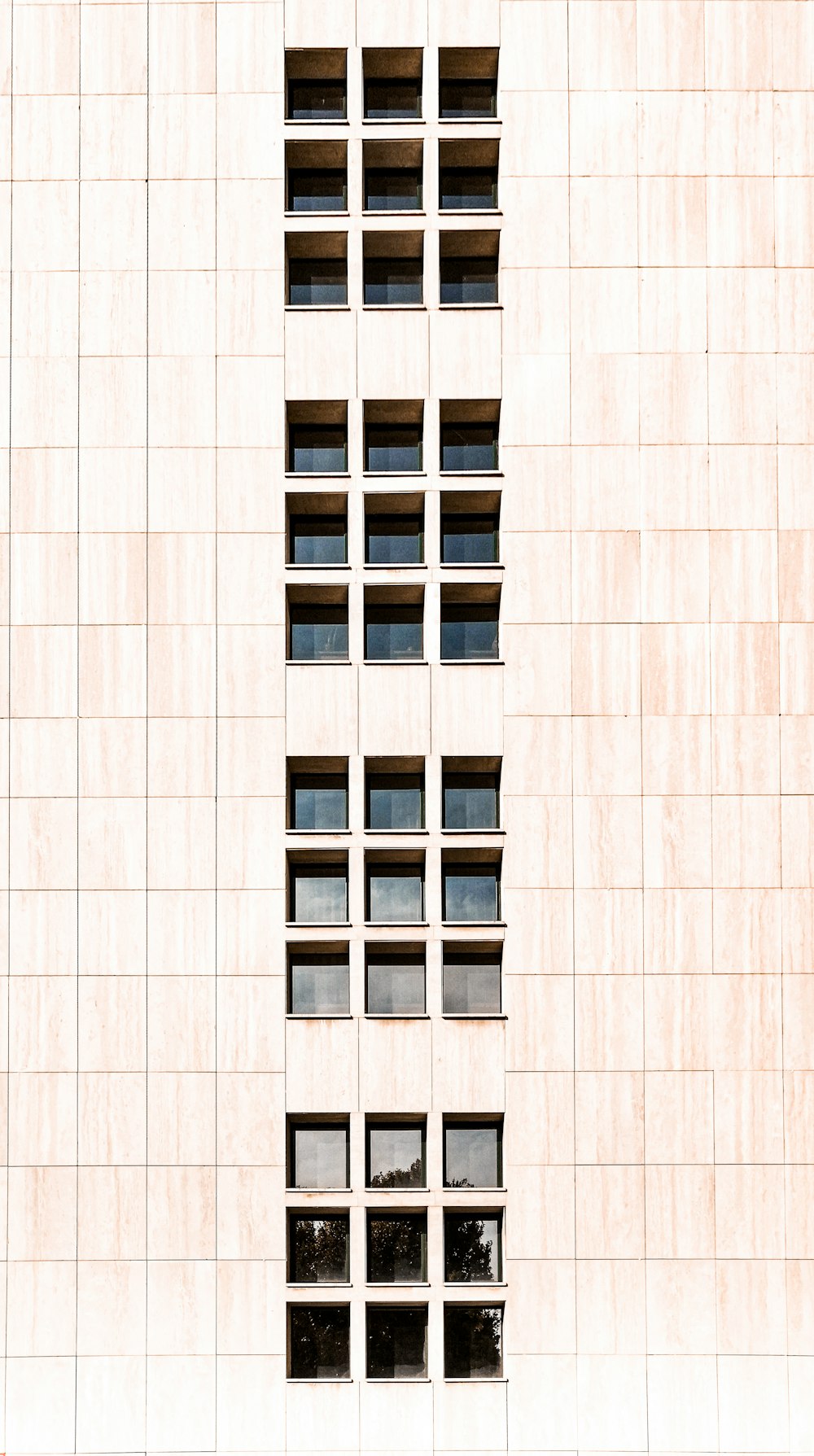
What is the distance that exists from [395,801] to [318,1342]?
9433 mm

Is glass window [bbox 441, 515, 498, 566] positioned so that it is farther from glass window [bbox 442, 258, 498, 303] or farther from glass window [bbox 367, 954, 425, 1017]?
glass window [bbox 367, 954, 425, 1017]

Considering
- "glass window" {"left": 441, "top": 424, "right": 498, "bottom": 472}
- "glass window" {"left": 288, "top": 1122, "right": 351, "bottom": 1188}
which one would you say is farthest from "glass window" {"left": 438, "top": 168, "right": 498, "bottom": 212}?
"glass window" {"left": 288, "top": 1122, "right": 351, "bottom": 1188}

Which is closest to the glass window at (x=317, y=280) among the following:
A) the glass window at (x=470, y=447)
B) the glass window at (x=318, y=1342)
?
the glass window at (x=470, y=447)

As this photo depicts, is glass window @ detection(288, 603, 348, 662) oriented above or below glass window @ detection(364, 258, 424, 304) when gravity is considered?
below

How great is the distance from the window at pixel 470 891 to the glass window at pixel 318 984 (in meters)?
2.11

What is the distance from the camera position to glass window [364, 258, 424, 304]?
77.0 ft

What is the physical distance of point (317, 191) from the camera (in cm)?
2367

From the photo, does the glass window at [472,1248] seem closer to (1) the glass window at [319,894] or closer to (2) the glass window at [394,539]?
(1) the glass window at [319,894]

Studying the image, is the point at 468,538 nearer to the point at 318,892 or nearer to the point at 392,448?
the point at 392,448

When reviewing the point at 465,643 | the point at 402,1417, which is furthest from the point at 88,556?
the point at 402,1417

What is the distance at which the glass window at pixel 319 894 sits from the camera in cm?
2248

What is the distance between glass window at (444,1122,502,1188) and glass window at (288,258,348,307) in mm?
15228

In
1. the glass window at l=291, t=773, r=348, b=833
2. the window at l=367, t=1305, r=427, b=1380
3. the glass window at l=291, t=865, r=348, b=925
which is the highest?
the glass window at l=291, t=773, r=348, b=833

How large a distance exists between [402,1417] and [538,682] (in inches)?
501
